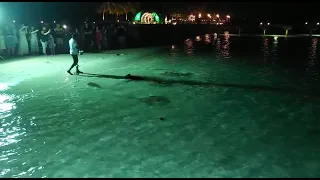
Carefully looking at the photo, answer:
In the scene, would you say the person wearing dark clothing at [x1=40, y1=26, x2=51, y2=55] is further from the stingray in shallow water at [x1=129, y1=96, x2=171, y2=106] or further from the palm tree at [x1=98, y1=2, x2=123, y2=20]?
the palm tree at [x1=98, y1=2, x2=123, y2=20]

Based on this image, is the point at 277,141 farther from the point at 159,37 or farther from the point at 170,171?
the point at 159,37

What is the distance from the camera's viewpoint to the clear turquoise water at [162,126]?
512 cm

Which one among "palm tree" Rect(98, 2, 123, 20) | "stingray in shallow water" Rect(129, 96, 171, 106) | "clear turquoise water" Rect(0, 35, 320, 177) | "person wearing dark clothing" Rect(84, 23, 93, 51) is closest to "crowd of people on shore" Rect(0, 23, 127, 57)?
"person wearing dark clothing" Rect(84, 23, 93, 51)

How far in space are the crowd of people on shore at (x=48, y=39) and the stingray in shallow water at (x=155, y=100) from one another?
12.9 m

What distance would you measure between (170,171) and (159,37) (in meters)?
32.9

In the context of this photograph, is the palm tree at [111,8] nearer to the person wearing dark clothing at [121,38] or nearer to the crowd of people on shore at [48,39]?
the crowd of people on shore at [48,39]

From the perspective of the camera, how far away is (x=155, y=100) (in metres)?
9.24

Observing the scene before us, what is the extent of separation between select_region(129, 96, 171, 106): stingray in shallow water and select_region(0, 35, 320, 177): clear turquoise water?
0.03 m

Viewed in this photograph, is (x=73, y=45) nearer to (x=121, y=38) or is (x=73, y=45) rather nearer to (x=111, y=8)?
(x=121, y=38)

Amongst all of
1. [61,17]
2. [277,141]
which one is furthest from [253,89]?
[61,17]

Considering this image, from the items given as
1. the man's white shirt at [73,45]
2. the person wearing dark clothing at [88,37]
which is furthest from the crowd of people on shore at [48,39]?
the man's white shirt at [73,45]

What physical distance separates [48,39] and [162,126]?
15.8 m

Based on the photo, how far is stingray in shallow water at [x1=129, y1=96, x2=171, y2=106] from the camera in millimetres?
8919

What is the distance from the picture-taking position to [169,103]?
889 cm
